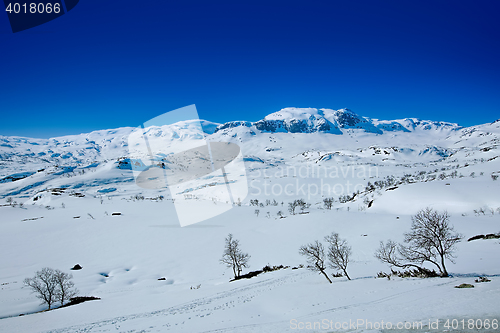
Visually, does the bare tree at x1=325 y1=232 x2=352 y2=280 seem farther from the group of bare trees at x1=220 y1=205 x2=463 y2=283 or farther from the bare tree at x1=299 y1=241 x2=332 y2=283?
the bare tree at x1=299 y1=241 x2=332 y2=283

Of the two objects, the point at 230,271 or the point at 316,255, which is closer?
the point at 316,255

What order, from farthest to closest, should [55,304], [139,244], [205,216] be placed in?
[205,216]
[139,244]
[55,304]

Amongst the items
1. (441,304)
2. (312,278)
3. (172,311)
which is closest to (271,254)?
(312,278)

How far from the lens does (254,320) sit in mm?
10859

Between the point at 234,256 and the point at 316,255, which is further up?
the point at 316,255

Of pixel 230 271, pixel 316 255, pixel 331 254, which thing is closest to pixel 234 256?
pixel 230 271

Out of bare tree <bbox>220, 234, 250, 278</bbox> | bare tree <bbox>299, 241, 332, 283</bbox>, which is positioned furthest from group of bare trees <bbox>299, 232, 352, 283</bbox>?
bare tree <bbox>220, 234, 250, 278</bbox>

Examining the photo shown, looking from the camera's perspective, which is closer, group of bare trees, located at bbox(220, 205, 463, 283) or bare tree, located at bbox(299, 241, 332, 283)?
group of bare trees, located at bbox(220, 205, 463, 283)

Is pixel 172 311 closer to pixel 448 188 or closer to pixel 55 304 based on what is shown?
pixel 55 304

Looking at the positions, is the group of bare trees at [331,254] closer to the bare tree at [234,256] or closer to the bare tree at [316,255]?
the bare tree at [316,255]

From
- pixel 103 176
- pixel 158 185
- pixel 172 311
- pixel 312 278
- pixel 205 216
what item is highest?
pixel 103 176

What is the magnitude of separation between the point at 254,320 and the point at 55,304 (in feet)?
66.8

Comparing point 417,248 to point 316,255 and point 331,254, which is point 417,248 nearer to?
point 331,254

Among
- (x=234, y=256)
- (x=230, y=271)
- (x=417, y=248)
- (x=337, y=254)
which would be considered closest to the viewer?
(x=417, y=248)
